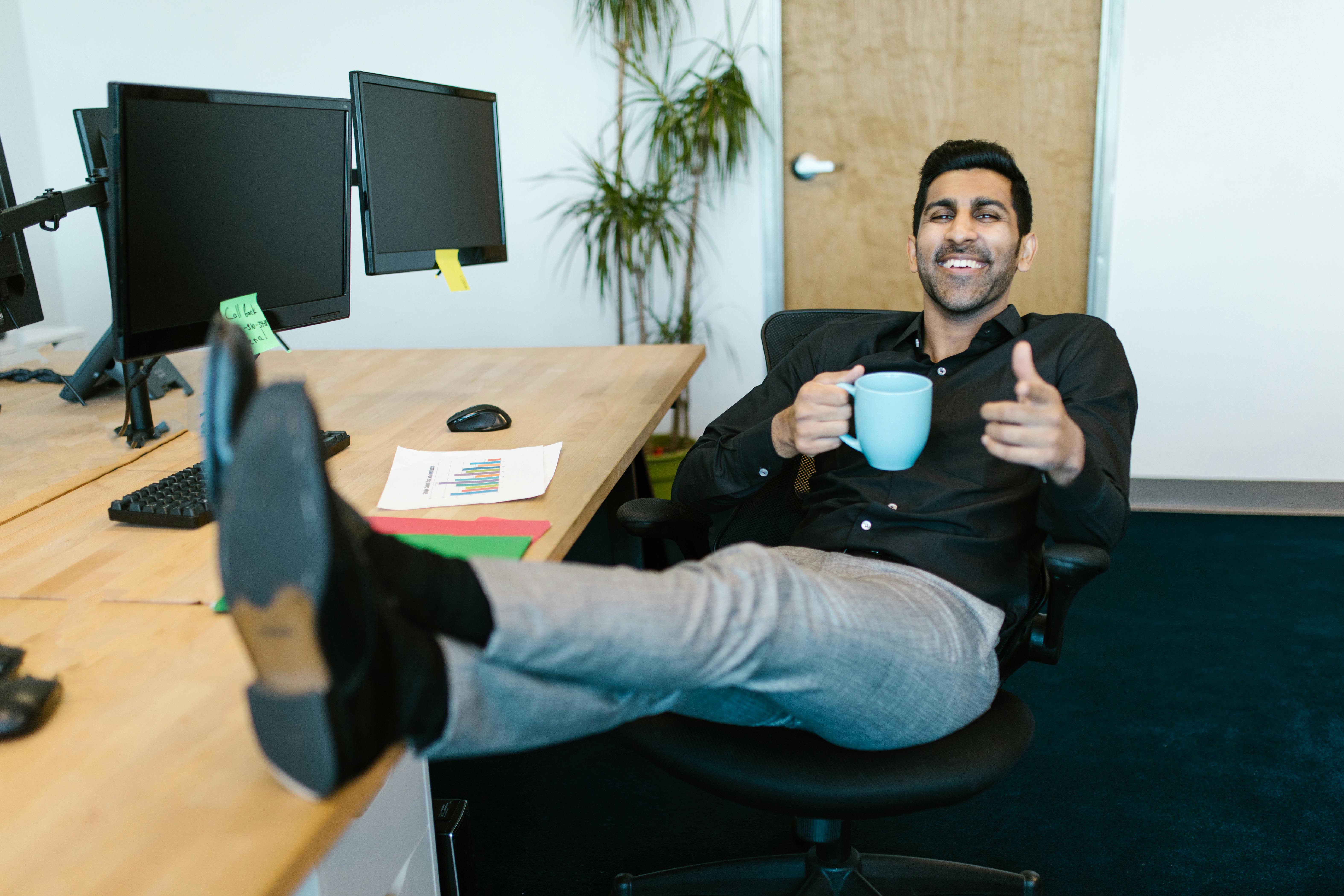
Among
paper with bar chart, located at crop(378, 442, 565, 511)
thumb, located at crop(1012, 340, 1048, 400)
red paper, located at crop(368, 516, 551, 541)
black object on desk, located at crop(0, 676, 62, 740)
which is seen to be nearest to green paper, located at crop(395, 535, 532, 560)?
red paper, located at crop(368, 516, 551, 541)

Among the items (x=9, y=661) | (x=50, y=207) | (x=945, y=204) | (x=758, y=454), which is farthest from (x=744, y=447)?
(x=50, y=207)

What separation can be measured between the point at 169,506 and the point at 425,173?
0.81 m

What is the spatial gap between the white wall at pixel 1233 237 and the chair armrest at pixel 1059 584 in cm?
202

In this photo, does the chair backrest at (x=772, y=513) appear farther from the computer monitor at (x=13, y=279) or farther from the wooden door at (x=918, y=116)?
the wooden door at (x=918, y=116)

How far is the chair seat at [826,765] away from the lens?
109 cm

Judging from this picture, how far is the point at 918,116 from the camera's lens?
3096mm

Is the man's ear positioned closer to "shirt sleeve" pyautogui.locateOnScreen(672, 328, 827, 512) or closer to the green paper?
"shirt sleeve" pyautogui.locateOnScreen(672, 328, 827, 512)

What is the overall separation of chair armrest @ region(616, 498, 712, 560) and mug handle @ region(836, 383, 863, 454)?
294 mm

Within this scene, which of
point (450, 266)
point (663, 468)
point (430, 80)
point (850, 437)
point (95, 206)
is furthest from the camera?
point (430, 80)

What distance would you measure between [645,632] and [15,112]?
145 inches

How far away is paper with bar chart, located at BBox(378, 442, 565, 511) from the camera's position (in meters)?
1.29

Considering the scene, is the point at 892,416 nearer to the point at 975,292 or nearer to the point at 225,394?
the point at 975,292

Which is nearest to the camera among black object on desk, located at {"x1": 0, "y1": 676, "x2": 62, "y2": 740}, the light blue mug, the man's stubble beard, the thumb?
black object on desk, located at {"x1": 0, "y1": 676, "x2": 62, "y2": 740}

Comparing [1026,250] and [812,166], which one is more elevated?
[812,166]
